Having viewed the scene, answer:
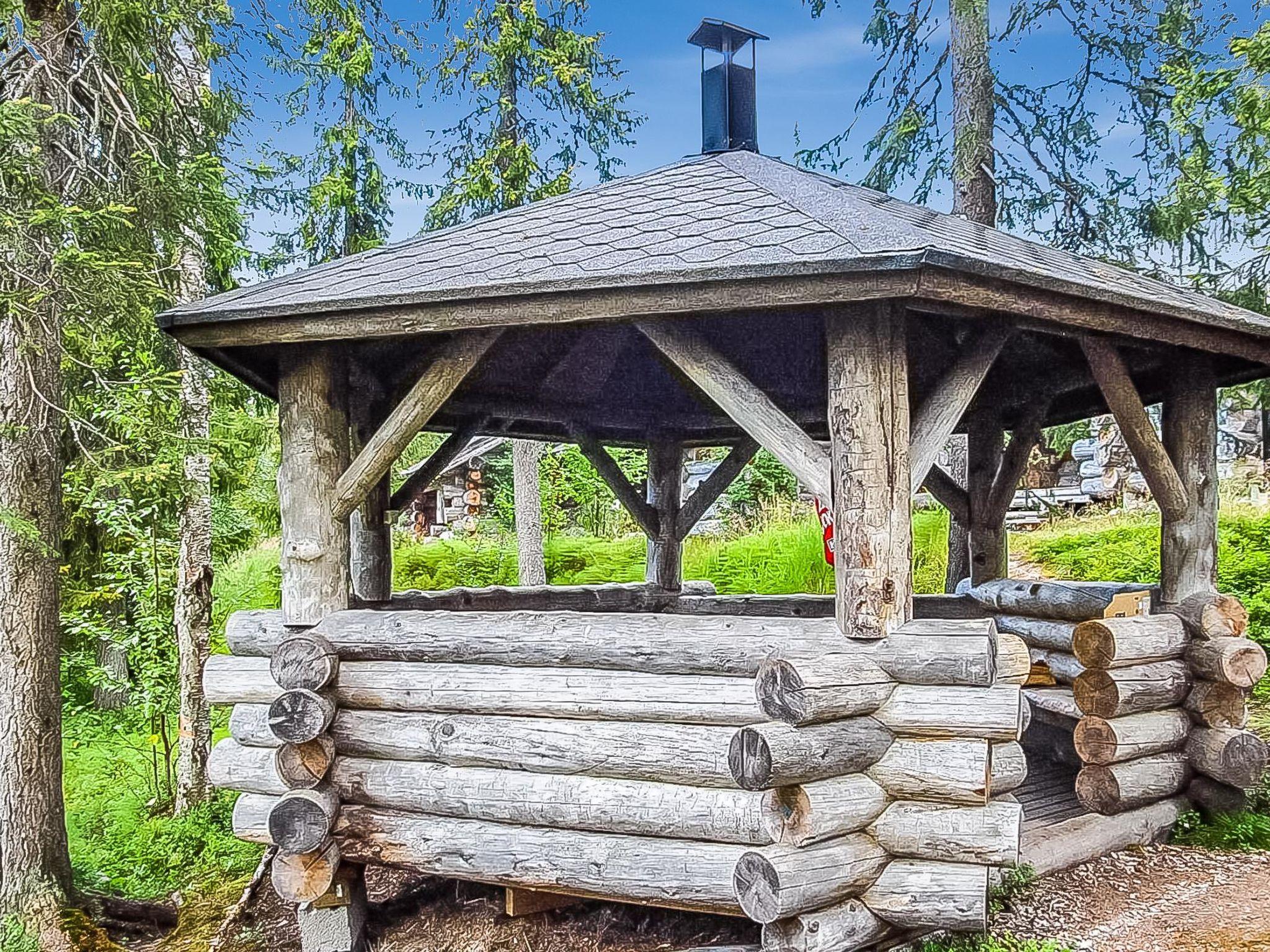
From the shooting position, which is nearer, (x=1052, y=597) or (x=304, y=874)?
(x=304, y=874)

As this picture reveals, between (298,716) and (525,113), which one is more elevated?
(525,113)

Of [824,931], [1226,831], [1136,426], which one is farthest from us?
[1226,831]

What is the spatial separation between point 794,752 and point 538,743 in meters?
1.25

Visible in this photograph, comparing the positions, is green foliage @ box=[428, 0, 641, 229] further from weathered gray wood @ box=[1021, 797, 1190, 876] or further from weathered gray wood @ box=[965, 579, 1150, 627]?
weathered gray wood @ box=[1021, 797, 1190, 876]

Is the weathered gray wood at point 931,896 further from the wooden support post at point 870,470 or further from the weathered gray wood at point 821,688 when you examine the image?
the wooden support post at point 870,470

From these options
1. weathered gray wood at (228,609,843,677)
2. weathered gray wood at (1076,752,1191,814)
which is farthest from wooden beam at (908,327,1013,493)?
weathered gray wood at (1076,752,1191,814)

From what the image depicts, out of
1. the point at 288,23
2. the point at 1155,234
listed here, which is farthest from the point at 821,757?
the point at 1155,234

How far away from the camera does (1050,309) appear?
4.05 metres

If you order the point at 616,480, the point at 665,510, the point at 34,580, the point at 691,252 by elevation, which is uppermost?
the point at 691,252

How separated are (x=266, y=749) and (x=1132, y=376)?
18.9ft

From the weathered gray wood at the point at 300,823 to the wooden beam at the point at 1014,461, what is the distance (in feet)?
17.4

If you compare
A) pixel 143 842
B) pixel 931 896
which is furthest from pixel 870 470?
pixel 143 842

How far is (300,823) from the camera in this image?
448 centimetres

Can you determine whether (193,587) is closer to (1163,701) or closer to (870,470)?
(870,470)
